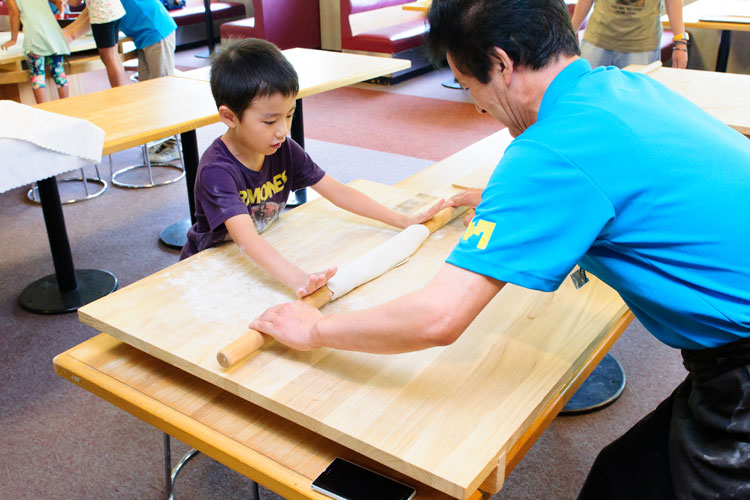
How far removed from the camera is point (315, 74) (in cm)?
308

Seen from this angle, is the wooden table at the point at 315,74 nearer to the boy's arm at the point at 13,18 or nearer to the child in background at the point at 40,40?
the child in background at the point at 40,40

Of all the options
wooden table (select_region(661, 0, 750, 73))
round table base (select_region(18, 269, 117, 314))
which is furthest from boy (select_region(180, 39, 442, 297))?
wooden table (select_region(661, 0, 750, 73))

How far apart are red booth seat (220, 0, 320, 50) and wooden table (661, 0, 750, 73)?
3.70 metres

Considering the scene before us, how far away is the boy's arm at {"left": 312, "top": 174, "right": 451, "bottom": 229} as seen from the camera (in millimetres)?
1670

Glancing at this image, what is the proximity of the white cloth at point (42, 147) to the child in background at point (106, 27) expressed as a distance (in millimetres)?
1694

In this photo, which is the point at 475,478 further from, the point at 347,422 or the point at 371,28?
the point at 371,28

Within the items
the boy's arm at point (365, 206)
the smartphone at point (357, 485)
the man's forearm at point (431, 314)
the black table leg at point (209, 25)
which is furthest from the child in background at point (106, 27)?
the black table leg at point (209, 25)

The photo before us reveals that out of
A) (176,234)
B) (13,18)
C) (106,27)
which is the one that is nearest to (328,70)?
(176,234)

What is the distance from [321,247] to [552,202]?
79cm

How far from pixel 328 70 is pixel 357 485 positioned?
2507mm

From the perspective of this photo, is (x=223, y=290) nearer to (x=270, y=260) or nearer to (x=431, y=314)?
(x=270, y=260)

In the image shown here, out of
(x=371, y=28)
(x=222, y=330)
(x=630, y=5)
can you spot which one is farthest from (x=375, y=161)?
(x=222, y=330)

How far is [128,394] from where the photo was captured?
1147mm

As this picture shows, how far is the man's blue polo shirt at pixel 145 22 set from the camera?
12.7 ft
